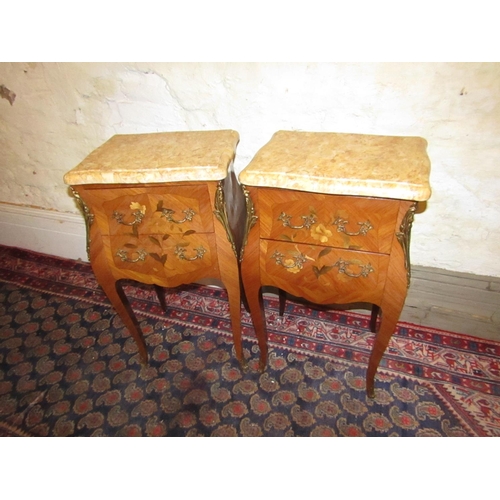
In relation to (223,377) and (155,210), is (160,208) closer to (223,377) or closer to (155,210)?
(155,210)

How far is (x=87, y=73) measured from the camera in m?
1.51

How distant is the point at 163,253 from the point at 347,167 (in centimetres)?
65

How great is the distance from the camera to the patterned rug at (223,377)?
1311 mm

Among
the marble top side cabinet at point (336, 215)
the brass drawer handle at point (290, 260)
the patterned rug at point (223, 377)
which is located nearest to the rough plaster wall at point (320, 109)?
the marble top side cabinet at point (336, 215)

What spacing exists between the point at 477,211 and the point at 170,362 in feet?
4.70

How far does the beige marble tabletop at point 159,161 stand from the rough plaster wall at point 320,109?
270mm

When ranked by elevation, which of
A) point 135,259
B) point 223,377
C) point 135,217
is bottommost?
point 223,377

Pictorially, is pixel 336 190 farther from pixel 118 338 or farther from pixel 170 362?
pixel 118 338

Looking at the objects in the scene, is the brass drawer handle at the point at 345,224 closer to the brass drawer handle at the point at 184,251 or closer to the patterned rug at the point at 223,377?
the brass drawer handle at the point at 184,251

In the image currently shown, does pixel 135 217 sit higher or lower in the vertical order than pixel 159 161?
lower

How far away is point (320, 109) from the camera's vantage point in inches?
51.4

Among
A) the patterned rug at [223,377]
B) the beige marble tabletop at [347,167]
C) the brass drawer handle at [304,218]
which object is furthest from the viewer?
the patterned rug at [223,377]

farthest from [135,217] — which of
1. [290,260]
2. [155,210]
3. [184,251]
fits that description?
[290,260]

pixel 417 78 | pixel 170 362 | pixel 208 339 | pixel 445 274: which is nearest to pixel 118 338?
pixel 170 362
